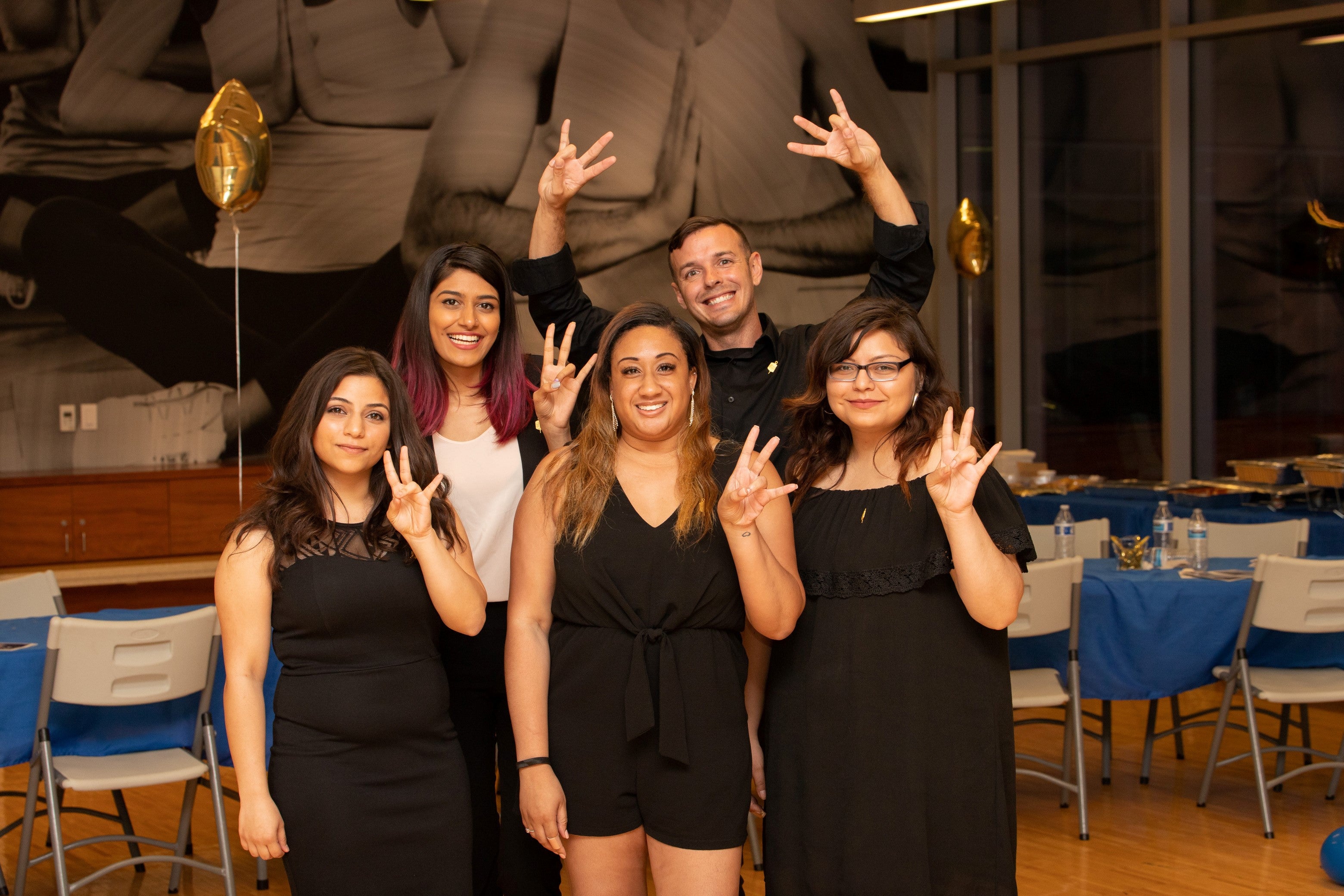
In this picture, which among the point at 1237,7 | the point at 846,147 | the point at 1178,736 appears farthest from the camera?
the point at 1237,7

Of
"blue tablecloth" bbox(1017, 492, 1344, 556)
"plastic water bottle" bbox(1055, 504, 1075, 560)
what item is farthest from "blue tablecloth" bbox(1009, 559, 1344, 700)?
"blue tablecloth" bbox(1017, 492, 1344, 556)

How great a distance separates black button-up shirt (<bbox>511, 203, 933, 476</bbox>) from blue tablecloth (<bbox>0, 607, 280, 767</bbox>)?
131cm

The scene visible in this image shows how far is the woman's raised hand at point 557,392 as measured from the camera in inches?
109

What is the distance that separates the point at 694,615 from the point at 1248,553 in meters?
4.02

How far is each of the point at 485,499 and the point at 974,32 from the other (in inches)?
357

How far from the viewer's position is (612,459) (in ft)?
7.68

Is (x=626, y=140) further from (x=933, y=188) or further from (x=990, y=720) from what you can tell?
(x=990, y=720)

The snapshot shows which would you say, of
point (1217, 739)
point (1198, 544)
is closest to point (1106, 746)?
point (1217, 739)

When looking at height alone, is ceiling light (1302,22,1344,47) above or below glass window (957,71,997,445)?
above

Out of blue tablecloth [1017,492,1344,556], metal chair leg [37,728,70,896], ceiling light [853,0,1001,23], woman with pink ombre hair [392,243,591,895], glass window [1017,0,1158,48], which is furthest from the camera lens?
glass window [1017,0,1158,48]

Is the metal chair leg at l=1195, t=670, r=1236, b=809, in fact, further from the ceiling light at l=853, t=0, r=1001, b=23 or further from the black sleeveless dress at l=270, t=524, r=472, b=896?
the ceiling light at l=853, t=0, r=1001, b=23

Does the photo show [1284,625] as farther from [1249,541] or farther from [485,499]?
[485,499]

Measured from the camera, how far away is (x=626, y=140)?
9359 mm

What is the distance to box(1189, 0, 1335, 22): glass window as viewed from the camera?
27.8 ft
